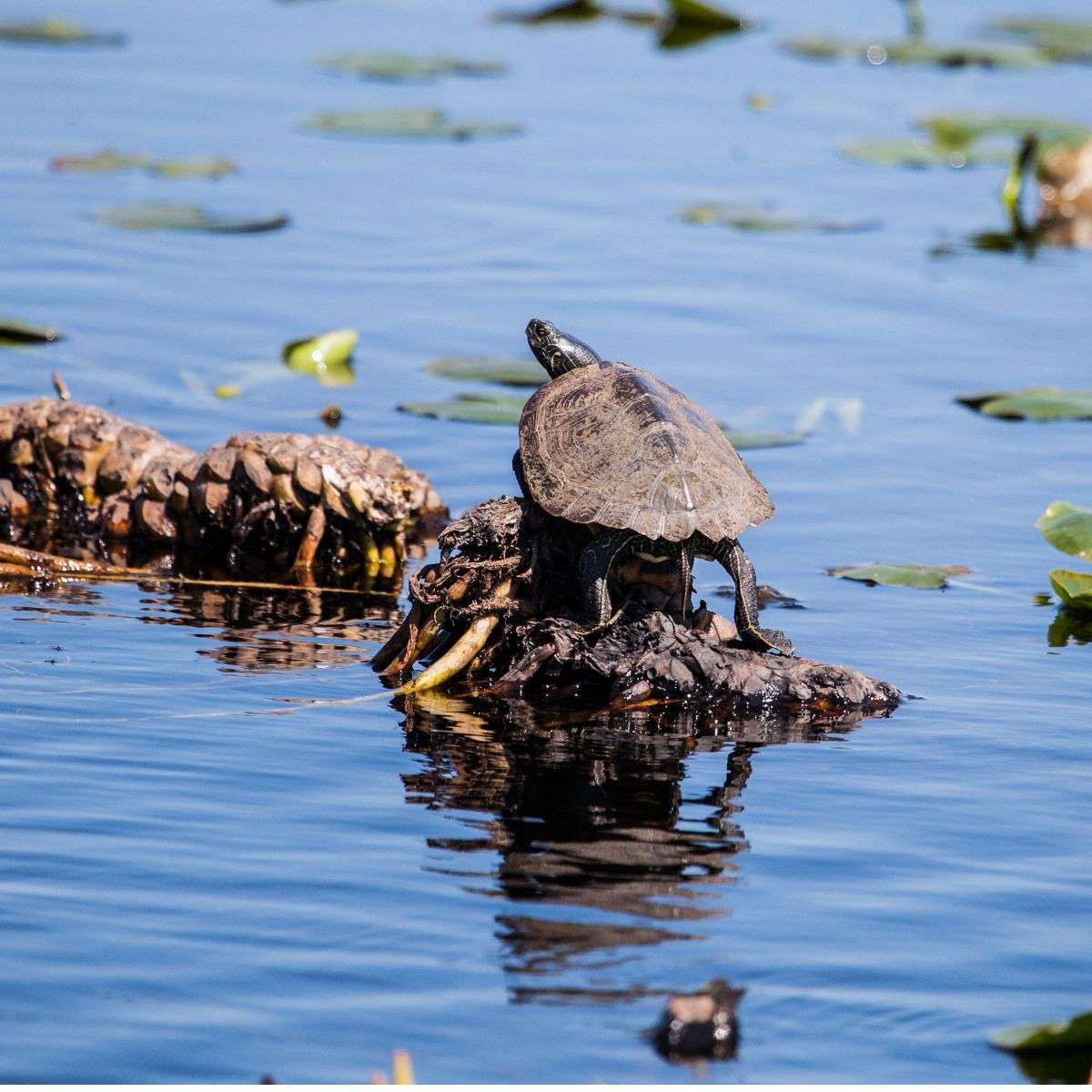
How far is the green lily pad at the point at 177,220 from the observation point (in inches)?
492

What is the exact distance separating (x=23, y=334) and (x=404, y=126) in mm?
6206

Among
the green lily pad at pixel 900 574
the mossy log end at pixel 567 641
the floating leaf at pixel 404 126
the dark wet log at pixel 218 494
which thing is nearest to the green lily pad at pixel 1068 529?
the green lily pad at pixel 900 574

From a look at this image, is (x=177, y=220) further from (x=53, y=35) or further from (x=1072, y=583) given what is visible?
(x=1072, y=583)

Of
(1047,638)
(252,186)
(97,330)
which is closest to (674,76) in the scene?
(252,186)

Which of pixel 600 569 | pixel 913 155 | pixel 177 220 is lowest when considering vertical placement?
pixel 600 569

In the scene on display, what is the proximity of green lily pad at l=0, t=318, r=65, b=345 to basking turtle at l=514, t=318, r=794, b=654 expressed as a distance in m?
4.59

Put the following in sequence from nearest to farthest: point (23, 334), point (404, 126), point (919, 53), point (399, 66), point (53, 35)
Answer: point (23, 334), point (404, 126), point (399, 66), point (53, 35), point (919, 53)

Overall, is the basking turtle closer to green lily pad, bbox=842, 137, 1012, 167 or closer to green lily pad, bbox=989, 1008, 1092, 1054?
green lily pad, bbox=989, 1008, 1092, 1054

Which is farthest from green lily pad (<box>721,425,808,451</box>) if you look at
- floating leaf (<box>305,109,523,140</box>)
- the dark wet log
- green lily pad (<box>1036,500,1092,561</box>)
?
floating leaf (<box>305,109,523,140</box>)

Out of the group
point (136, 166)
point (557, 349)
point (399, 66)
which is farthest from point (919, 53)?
point (557, 349)

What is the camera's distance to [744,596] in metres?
6.06

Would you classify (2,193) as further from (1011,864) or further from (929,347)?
(1011,864)

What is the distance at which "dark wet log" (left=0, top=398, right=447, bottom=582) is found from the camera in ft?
24.8

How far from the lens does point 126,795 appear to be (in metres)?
5.14
